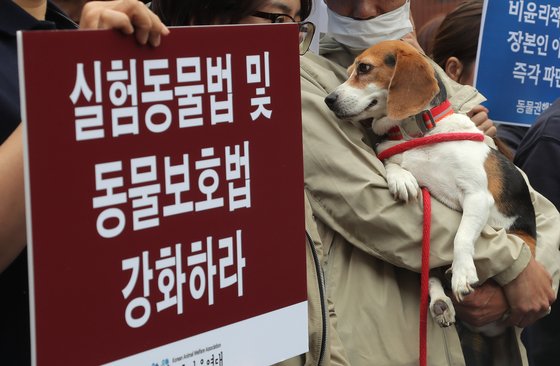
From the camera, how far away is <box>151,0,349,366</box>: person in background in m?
1.77

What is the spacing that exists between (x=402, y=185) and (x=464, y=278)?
0.34 m

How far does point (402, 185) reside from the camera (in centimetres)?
230

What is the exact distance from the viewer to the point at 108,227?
130cm

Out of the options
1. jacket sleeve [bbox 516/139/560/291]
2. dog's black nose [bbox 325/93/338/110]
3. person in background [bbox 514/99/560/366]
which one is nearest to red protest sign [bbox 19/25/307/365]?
dog's black nose [bbox 325/93/338/110]

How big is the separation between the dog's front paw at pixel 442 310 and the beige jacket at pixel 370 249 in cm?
→ 4

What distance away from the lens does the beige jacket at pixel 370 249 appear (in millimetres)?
2250

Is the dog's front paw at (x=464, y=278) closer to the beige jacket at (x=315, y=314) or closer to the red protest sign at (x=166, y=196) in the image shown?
the beige jacket at (x=315, y=314)

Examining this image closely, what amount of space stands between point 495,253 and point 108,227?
1.46 metres

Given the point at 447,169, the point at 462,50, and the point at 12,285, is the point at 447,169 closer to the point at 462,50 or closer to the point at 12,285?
the point at 12,285

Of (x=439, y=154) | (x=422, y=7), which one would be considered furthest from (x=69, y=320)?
(x=422, y=7)

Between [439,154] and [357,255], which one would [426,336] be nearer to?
[357,255]

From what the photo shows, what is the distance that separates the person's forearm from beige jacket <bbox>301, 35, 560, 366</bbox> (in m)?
1.09

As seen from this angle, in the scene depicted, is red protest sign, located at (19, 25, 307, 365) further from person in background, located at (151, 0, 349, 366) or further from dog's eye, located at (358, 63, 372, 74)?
dog's eye, located at (358, 63, 372, 74)

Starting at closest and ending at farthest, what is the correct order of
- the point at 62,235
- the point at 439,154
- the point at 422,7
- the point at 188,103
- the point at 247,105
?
the point at 62,235, the point at 188,103, the point at 247,105, the point at 439,154, the point at 422,7
